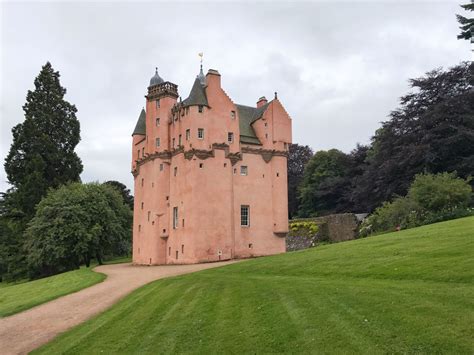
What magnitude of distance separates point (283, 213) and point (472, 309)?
30.4 m

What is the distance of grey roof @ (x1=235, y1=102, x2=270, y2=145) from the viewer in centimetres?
3919

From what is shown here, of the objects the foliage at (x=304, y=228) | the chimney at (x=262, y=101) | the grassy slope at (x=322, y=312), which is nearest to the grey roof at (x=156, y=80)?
the chimney at (x=262, y=101)

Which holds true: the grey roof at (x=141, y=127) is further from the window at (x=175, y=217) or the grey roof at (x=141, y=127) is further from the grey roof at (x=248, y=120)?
the window at (x=175, y=217)

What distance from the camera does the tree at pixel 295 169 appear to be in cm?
7500

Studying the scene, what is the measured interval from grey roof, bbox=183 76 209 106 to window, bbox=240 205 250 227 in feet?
28.6

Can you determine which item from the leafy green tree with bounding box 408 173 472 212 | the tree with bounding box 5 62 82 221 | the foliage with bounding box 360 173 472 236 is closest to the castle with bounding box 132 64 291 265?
the tree with bounding box 5 62 82 221

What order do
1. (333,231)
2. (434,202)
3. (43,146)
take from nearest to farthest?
1. (434,202)
2. (333,231)
3. (43,146)

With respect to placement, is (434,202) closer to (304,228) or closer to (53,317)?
(304,228)

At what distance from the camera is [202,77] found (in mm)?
46062

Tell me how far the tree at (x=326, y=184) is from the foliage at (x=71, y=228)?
29.8 metres

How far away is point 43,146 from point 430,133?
36.3m

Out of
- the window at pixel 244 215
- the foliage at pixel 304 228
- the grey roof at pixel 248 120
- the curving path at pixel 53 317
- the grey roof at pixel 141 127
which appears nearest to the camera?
the curving path at pixel 53 317

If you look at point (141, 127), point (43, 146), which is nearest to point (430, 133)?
point (141, 127)

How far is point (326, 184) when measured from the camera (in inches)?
2451
